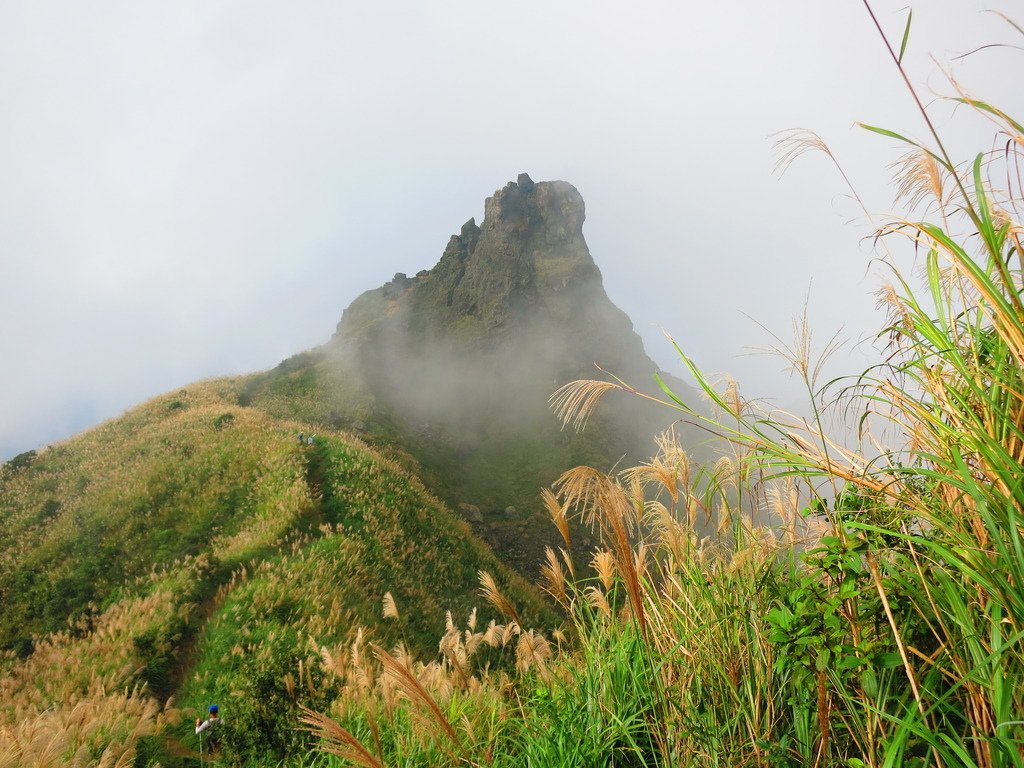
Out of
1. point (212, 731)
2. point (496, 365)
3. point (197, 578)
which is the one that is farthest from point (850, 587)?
point (496, 365)

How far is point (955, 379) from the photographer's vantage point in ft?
8.43

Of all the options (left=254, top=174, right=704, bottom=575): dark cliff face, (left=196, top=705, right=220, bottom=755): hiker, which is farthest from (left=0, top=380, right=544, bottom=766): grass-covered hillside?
(left=254, top=174, right=704, bottom=575): dark cliff face

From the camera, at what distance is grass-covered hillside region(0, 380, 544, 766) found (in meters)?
6.52

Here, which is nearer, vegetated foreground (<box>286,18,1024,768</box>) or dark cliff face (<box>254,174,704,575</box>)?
vegetated foreground (<box>286,18,1024,768</box>)

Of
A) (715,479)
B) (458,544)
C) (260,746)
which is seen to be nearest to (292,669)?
(260,746)

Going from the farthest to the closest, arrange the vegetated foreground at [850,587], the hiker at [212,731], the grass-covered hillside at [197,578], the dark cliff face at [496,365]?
the dark cliff face at [496,365]
the grass-covered hillside at [197,578]
the hiker at [212,731]
the vegetated foreground at [850,587]

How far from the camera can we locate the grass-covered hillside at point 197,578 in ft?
21.4

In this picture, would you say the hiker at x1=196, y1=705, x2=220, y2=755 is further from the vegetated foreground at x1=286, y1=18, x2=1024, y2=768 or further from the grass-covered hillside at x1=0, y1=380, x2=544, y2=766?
the vegetated foreground at x1=286, y1=18, x2=1024, y2=768

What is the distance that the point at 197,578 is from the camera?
11094 mm

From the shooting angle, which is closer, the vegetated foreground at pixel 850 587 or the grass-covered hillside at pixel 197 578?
the vegetated foreground at pixel 850 587

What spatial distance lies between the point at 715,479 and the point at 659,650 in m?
1.18

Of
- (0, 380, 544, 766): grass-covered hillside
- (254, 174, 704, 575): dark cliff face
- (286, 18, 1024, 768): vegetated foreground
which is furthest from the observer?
(254, 174, 704, 575): dark cliff face

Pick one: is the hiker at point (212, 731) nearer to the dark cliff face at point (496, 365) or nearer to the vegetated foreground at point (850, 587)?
the vegetated foreground at point (850, 587)

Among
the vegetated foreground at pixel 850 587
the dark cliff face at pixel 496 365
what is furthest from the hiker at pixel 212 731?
the dark cliff face at pixel 496 365
